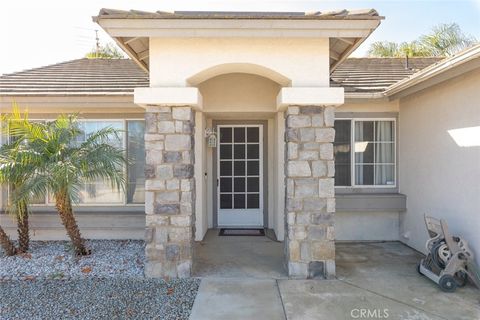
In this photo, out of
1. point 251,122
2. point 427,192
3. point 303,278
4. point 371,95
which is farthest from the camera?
point 251,122

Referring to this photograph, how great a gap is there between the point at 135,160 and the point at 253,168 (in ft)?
8.99

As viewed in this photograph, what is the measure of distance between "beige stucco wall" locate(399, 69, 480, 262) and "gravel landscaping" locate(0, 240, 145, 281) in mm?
4973

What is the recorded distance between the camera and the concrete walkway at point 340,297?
4086 mm

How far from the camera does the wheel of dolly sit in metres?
4.70

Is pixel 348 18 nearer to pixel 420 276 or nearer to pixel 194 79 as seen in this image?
pixel 194 79

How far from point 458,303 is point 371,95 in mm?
3942

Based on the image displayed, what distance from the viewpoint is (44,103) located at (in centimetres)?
672

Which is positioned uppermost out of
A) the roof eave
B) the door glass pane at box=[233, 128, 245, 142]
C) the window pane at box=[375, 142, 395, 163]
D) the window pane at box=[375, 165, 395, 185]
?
the roof eave

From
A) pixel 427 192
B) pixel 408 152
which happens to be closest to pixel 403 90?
pixel 408 152

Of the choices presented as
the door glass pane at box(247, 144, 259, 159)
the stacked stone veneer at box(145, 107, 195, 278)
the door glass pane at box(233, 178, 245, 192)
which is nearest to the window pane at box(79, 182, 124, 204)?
the stacked stone veneer at box(145, 107, 195, 278)

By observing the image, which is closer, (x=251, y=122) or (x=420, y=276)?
(x=420, y=276)

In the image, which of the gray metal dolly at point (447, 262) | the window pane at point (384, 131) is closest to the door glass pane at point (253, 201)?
the window pane at point (384, 131)

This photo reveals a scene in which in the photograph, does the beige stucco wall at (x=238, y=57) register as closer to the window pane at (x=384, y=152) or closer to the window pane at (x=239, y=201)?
the window pane at (x=384, y=152)

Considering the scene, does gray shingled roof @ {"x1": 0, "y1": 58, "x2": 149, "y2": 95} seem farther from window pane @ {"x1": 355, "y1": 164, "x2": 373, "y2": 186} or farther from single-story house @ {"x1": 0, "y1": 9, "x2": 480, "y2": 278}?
window pane @ {"x1": 355, "y1": 164, "x2": 373, "y2": 186}
